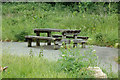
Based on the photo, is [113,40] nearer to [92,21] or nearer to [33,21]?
[92,21]

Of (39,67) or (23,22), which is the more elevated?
(23,22)

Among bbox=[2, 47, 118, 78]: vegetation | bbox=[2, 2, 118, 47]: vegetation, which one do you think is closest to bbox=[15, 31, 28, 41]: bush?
bbox=[2, 2, 118, 47]: vegetation

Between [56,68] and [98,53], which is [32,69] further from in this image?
[98,53]

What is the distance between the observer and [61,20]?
14305 mm

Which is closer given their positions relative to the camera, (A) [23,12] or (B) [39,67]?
(B) [39,67]

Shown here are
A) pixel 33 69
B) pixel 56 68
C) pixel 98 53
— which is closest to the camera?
pixel 33 69

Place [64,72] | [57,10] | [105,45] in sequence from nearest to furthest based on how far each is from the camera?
[64,72], [105,45], [57,10]

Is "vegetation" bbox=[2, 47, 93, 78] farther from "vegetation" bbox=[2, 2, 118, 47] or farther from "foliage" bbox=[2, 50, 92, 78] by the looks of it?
"vegetation" bbox=[2, 2, 118, 47]

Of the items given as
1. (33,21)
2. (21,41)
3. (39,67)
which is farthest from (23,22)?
(39,67)

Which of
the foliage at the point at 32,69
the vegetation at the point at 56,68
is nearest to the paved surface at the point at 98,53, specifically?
the foliage at the point at 32,69

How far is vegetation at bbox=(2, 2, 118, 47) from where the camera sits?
37.7 feet

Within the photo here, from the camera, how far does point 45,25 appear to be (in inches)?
528

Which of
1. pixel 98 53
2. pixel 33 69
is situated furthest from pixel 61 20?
pixel 33 69

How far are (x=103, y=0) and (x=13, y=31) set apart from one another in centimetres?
724
